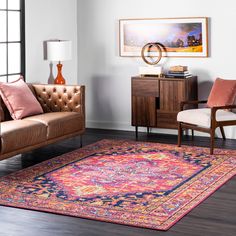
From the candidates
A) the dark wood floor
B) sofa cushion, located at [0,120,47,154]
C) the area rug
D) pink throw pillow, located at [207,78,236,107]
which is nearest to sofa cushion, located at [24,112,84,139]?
sofa cushion, located at [0,120,47,154]

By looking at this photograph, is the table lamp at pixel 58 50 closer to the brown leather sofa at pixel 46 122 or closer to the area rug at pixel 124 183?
the brown leather sofa at pixel 46 122

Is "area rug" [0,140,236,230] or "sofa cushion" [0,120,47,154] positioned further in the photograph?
"sofa cushion" [0,120,47,154]

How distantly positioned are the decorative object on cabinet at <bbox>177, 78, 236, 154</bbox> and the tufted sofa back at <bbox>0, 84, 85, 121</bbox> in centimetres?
123

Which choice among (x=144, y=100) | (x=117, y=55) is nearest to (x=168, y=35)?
(x=117, y=55)

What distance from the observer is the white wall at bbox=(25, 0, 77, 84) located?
7.95m

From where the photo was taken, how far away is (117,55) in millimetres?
8727

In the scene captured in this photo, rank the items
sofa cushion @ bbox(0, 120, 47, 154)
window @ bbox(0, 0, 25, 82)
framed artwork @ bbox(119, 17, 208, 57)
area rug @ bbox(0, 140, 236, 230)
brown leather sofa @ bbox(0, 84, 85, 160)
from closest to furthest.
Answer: area rug @ bbox(0, 140, 236, 230)
sofa cushion @ bbox(0, 120, 47, 154)
brown leather sofa @ bbox(0, 84, 85, 160)
window @ bbox(0, 0, 25, 82)
framed artwork @ bbox(119, 17, 208, 57)

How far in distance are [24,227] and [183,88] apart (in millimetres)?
3934

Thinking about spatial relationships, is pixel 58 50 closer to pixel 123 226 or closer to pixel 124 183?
pixel 124 183

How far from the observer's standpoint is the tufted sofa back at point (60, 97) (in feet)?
24.4

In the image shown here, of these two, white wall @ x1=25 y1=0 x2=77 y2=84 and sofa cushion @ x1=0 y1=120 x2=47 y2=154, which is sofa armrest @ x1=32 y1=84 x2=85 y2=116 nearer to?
white wall @ x1=25 y1=0 x2=77 y2=84

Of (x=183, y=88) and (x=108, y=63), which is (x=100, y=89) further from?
(x=183, y=88)

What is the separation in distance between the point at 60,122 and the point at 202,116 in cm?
164

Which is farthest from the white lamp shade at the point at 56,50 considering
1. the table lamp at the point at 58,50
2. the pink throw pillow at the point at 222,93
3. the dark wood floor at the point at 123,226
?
the dark wood floor at the point at 123,226
